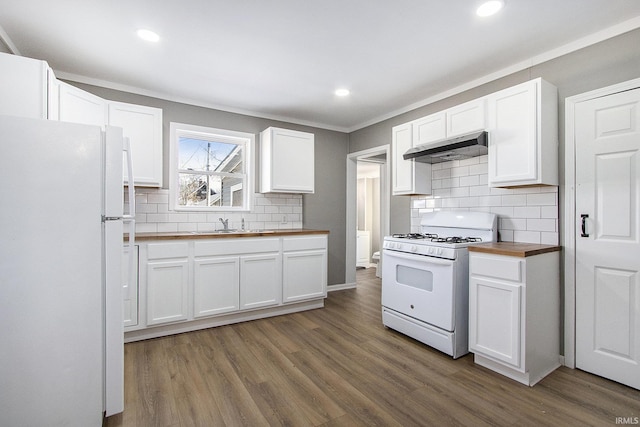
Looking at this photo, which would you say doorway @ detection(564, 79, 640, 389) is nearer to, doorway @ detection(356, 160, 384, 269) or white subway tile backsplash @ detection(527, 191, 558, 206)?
white subway tile backsplash @ detection(527, 191, 558, 206)

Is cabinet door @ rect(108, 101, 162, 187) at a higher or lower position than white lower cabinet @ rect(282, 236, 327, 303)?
higher

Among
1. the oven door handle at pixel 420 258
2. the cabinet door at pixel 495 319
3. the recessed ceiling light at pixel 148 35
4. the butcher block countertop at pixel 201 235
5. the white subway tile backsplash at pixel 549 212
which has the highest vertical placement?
the recessed ceiling light at pixel 148 35

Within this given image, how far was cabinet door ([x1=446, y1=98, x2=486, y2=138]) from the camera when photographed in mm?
2646

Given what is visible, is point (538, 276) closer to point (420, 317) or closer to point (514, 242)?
point (514, 242)

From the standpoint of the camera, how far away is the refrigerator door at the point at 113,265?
162cm

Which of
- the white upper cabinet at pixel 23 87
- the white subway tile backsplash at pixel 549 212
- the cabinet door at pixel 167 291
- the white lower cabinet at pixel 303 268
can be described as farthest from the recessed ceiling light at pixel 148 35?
the white subway tile backsplash at pixel 549 212

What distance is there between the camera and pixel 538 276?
218 cm

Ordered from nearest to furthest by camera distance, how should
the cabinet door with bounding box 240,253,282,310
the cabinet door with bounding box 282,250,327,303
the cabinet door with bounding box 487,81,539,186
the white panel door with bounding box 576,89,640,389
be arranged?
the white panel door with bounding box 576,89,640,389
the cabinet door with bounding box 487,81,539,186
the cabinet door with bounding box 240,253,282,310
the cabinet door with bounding box 282,250,327,303

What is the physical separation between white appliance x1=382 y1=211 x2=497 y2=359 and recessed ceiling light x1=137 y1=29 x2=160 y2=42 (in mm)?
2619

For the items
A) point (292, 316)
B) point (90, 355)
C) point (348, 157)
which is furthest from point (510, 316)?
point (348, 157)

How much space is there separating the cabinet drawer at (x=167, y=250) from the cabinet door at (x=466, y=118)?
9.07 ft

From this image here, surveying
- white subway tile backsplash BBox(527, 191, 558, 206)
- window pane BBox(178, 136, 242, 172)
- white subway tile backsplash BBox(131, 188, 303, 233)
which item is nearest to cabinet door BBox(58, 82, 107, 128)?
white subway tile backsplash BBox(131, 188, 303, 233)

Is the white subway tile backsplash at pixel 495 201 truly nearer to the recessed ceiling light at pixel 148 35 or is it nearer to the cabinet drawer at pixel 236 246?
the cabinet drawer at pixel 236 246

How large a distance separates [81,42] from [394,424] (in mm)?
3458
